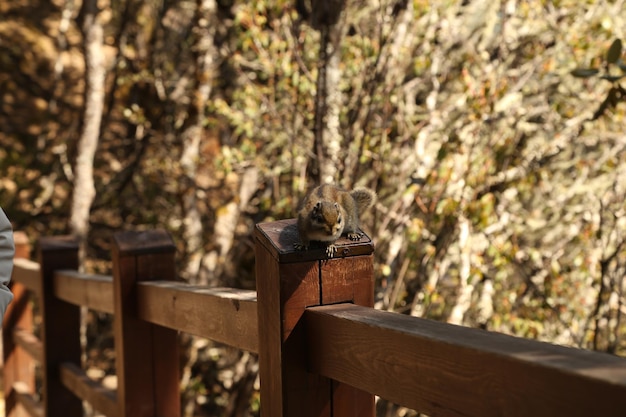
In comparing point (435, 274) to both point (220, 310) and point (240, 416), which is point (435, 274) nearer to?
point (240, 416)

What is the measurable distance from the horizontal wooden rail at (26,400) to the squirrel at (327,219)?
223cm

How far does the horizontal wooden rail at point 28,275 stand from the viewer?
396 centimetres

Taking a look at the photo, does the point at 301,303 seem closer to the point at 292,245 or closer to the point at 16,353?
the point at 292,245

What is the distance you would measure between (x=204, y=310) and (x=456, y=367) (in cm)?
107

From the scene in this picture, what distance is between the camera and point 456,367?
1204 millimetres

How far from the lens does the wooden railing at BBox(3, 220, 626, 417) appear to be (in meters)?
1.05

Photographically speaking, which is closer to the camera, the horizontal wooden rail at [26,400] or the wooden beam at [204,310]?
the wooden beam at [204,310]

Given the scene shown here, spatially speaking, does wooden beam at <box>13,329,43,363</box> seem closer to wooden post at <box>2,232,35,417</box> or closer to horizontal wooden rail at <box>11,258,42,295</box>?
wooden post at <box>2,232,35,417</box>

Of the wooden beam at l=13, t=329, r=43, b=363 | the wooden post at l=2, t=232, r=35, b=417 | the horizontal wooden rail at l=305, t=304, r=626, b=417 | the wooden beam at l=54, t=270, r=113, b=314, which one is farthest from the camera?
the wooden post at l=2, t=232, r=35, b=417

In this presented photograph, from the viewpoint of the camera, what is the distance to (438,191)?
14.8ft

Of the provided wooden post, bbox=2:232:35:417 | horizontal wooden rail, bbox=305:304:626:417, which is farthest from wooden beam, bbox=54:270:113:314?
horizontal wooden rail, bbox=305:304:626:417

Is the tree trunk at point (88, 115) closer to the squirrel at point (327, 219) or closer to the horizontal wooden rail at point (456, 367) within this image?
the squirrel at point (327, 219)

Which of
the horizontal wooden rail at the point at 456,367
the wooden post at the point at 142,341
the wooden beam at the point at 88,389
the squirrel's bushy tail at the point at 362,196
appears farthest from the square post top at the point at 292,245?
the wooden beam at the point at 88,389

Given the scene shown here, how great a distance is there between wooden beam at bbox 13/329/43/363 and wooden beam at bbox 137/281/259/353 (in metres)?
1.40
